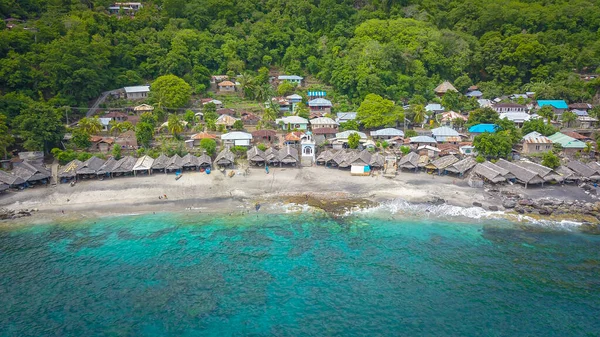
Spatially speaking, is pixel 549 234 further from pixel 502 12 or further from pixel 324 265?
pixel 502 12

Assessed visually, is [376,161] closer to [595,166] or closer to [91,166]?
[595,166]

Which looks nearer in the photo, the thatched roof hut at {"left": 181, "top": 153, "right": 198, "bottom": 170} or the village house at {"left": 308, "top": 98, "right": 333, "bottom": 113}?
the thatched roof hut at {"left": 181, "top": 153, "right": 198, "bottom": 170}

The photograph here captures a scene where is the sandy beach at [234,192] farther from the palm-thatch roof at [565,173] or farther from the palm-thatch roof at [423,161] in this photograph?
the palm-thatch roof at [423,161]

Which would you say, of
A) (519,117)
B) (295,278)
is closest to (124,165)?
(295,278)

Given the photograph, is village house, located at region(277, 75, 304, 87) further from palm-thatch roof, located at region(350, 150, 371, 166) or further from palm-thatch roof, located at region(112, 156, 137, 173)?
palm-thatch roof, located at region(112, 156, 137, 173)

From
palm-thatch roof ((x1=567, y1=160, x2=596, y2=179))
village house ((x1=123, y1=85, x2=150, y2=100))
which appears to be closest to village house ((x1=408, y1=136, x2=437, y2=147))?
palm-thatch roof ((x1=567, y1=160, x2=596, y2=179))

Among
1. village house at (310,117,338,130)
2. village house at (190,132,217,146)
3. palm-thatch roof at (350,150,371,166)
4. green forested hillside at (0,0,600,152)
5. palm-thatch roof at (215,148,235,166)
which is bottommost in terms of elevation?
palm-thatch roof at (350,150,371,166)

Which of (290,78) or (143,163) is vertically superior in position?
(290,78)
